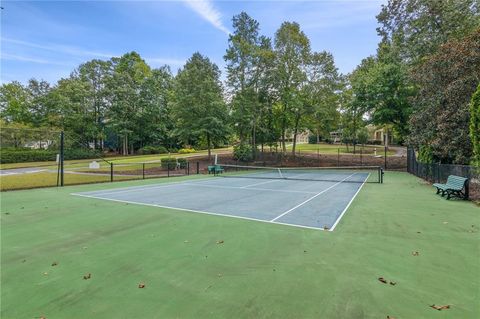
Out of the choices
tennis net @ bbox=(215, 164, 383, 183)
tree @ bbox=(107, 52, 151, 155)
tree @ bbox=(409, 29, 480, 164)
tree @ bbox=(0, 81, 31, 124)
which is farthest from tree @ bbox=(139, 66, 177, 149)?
tree @ bbox=(409, 29, 480, 164)

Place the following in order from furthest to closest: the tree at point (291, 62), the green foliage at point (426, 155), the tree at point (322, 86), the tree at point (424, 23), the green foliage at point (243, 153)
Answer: the green foliage at point (243, 153) → the tree at point (322, 86) → the tree at point (291, 62) → the tree at point (424, 23) → the green foliage at point (426, 155)

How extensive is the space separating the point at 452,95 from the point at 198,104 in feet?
62.3

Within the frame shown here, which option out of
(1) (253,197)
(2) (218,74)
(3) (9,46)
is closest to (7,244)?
(1) (253,197)

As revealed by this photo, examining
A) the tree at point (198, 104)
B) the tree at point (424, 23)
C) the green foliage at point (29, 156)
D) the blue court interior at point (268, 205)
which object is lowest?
the blue court interior at point (268, 205)

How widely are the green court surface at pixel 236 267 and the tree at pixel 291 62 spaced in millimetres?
21336

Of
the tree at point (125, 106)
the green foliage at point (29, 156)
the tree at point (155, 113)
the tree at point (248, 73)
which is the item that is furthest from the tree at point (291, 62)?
the tree at point (125, 106)

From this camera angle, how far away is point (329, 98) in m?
26.8

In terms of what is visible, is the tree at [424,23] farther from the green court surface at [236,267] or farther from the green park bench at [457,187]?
the green court surface at [236,267]

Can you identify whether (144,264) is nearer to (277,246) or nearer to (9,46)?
(277,246)

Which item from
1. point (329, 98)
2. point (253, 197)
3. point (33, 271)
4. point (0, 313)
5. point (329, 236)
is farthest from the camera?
point (329, 98)

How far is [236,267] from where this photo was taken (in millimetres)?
3689

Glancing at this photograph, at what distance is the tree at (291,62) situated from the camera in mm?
26219

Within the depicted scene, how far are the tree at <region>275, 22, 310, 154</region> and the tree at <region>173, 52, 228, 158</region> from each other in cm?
620

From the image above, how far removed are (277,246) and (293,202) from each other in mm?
4246
